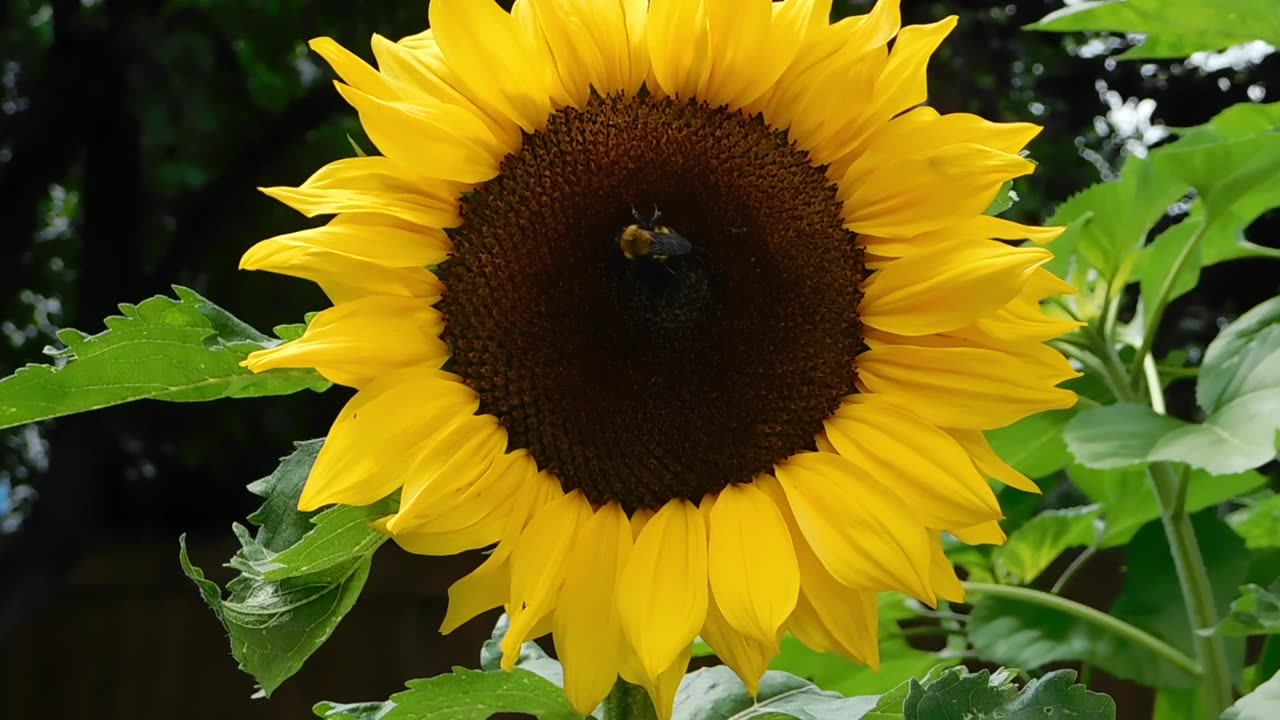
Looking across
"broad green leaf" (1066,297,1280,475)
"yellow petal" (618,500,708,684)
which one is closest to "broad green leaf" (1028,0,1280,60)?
"broad green leaf" (1066,297,1280,475)

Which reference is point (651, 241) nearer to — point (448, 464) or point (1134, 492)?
point (448, 464)

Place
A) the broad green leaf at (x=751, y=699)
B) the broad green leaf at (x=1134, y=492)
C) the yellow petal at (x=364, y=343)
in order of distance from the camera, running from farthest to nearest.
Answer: the broad green leaf at (x=1134, y=492), the broad green leaf at (x=751, y=699), the yellow petal at (x=364, y=343)

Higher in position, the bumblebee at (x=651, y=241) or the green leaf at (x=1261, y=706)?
the bumblebee at (x=651, y=241)

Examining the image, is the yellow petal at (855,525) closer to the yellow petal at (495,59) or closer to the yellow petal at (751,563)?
the yellow petal at (751,563)

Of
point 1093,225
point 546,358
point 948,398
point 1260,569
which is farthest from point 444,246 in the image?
point 1260,569

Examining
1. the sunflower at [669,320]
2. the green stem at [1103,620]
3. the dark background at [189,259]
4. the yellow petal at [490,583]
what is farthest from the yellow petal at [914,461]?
the dark background at [189,259]

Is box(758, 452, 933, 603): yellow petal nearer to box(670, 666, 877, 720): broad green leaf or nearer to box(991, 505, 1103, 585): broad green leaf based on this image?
box(670, 666, 877, 720): broad green leaf
